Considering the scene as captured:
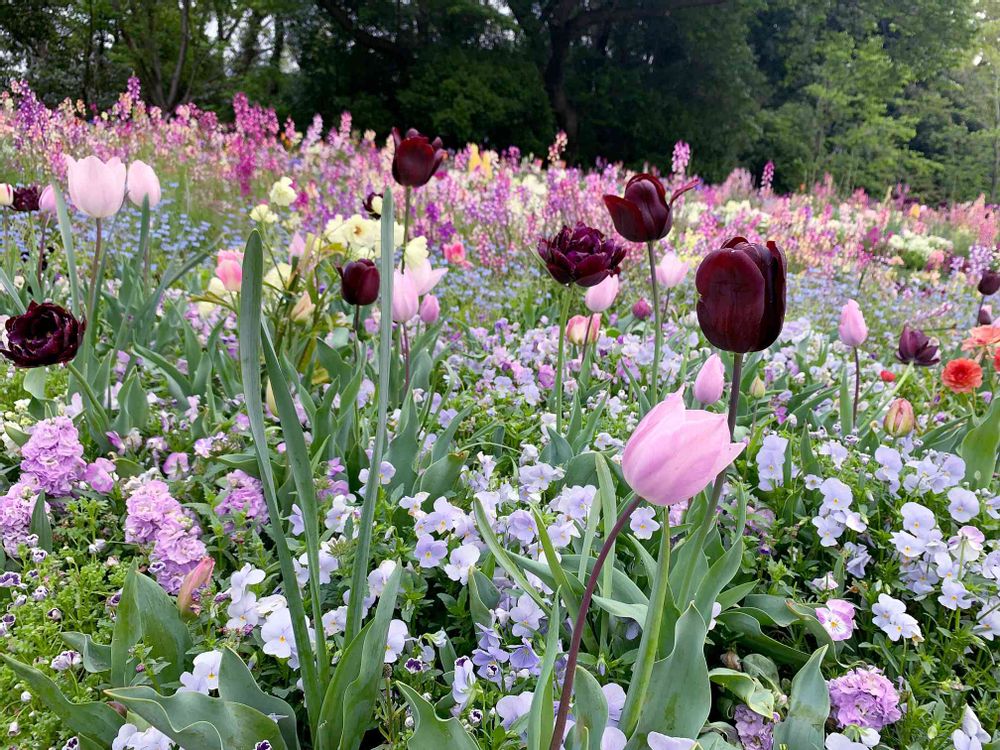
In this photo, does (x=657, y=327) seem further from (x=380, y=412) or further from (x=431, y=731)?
(x=431, y=731)

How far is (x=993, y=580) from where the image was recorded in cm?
132

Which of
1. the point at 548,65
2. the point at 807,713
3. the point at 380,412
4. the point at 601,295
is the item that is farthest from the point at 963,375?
the point at 548,65

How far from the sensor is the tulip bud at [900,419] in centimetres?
171

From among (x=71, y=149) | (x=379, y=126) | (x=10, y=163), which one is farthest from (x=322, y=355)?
(x=379, y=126)

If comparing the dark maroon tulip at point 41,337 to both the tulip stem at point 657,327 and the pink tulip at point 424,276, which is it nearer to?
the pink tulip at point 424,276

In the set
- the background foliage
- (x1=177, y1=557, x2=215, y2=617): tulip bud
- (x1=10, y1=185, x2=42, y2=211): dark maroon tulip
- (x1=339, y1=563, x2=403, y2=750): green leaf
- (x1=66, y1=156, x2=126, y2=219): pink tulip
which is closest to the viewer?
(x1=339, y1=563, x2=403, y2=750): green leaf

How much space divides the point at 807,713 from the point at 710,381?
0.47 metres

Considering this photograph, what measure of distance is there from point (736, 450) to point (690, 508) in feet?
2.33

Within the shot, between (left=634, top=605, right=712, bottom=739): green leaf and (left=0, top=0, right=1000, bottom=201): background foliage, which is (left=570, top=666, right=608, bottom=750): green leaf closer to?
(left=634, top=605, right=712, bottom=739): green leaf

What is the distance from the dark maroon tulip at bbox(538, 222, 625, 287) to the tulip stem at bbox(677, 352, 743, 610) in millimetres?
572

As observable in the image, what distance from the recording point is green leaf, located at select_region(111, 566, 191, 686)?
97 cm

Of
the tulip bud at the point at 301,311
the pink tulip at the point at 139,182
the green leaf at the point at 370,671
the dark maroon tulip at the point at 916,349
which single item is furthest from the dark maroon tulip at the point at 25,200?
the dark maroon tulip at the point at 916,349

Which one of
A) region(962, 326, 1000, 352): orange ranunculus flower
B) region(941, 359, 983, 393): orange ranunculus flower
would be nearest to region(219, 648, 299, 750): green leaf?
region(941, 359, 983, 393): orange ranunculus flower

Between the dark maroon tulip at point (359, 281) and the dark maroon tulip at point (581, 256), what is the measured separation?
Result: 428 millimetres
